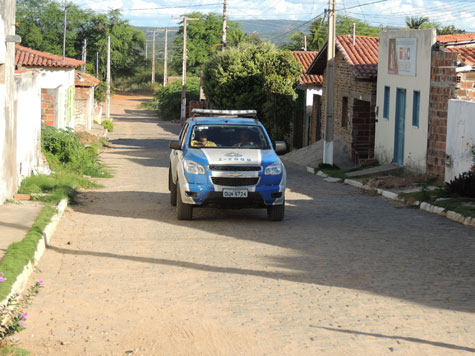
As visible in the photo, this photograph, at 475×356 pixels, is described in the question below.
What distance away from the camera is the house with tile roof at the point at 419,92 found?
69.5 ft

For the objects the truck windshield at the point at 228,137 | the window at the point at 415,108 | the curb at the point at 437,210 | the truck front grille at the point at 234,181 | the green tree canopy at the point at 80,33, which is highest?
the green tree canopy at the point at 80,33

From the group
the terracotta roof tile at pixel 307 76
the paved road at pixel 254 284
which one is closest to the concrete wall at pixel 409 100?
the paved road at pixel 254 284

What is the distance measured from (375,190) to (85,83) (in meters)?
31.6

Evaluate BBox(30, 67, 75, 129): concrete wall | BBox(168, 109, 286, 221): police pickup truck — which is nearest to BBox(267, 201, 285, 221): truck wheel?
BBox(168, 109, 286, 221): police pickup truck

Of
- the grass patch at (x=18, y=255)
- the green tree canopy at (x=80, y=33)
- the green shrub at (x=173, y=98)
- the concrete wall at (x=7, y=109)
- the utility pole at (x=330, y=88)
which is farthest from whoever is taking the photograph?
the green tree canopy at (x=80, y=33)

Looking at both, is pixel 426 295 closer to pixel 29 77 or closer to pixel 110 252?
pixel 110 252

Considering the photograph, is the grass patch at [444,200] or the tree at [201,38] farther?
the tree at [201,38]

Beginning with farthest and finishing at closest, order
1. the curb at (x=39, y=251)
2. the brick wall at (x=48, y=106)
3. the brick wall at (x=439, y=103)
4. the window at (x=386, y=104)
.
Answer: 1. the brick wall at (x=48, y=106)
2. the window at (x=386, y=104)
3. the brick wall at (x=439, y=103)
4. the curb at (x=39, y=251)

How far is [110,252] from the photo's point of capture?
1125 cm

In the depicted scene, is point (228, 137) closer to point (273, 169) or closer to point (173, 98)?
point (273, 169)

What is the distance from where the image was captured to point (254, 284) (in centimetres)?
929

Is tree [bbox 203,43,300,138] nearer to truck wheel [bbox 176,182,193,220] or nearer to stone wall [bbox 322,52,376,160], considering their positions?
stone wall [bbox 322,52,376,160]

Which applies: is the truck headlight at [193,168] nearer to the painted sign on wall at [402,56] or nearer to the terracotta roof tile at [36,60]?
the painted sign on wall at [402,56]

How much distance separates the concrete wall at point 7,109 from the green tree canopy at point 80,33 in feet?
253
